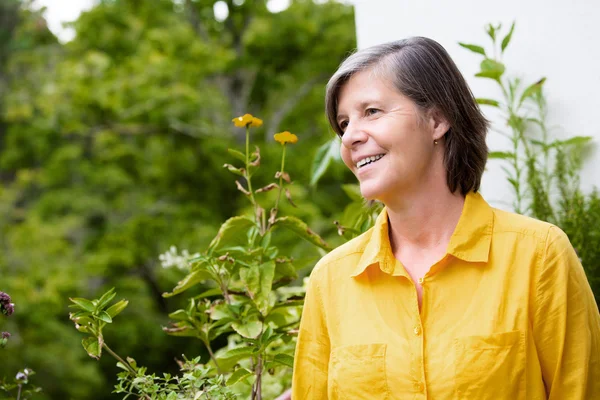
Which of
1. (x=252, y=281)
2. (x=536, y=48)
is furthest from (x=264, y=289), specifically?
(x=536, y=48)

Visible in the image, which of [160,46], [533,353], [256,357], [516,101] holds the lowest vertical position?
[256,357]

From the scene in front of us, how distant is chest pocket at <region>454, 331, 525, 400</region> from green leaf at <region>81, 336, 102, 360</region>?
0.78m

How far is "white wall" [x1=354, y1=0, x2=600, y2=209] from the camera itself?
2.05 metres

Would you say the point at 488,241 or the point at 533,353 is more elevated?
the point at 488,241

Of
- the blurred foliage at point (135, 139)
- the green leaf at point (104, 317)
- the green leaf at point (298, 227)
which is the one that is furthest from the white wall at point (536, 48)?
the blurred foliage at point (135, 139)

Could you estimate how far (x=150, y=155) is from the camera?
35.3ft

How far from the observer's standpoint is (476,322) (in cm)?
132

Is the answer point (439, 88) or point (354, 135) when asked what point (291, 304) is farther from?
point (439, 88)

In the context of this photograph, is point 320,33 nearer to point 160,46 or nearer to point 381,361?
point 160,46

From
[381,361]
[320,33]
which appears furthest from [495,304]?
[320,33]

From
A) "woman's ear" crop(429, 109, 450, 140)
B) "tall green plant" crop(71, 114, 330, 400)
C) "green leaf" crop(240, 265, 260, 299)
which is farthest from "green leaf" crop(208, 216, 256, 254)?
"woman's ear" crop(429, 109, 450, 140)

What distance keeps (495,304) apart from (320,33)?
31.5 feet

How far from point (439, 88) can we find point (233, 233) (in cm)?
78

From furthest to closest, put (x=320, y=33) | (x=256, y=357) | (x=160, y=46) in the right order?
(x=320, y=33), (x=160, y=46), (x=256, y=357)
